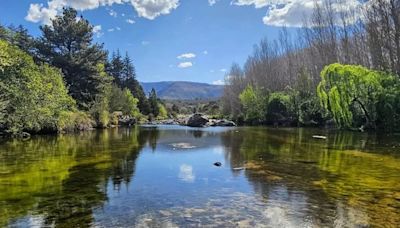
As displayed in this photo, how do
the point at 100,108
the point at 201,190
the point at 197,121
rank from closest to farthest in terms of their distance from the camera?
the point at 201,190
the point at 100,108
the point at 197,121

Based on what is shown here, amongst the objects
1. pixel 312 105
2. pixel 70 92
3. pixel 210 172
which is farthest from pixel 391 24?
pixel 70 92

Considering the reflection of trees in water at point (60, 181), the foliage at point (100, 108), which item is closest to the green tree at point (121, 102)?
the foliage at point (100, 108)

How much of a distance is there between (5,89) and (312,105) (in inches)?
1724

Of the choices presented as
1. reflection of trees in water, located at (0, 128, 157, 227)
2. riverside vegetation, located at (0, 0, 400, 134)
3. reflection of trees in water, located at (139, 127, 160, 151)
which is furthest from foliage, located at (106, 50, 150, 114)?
reflection of trees in water, located at (0, 128, 157, 227)

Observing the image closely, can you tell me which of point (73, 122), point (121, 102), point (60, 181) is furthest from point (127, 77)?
point (60, 181)

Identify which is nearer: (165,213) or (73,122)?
(165,213)

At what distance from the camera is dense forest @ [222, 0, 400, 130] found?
1561 inches

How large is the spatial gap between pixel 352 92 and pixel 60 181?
112 feet

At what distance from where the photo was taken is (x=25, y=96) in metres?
34.7

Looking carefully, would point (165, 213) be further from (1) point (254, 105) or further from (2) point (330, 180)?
(1) point (254, 105)

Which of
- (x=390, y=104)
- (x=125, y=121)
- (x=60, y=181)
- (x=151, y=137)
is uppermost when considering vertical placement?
(x=390, y=104)

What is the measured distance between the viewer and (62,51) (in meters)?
59.0

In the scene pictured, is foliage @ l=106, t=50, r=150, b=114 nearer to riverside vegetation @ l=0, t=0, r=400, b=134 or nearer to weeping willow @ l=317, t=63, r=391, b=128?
riverside vegetation @ l=0, t=0, r=400, b=134

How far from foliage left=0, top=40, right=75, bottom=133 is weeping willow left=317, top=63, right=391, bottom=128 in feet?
98.0
